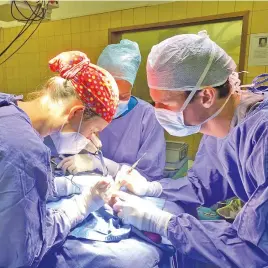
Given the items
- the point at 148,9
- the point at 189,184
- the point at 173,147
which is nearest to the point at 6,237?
the point at 189,184

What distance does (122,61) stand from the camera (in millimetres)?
2084

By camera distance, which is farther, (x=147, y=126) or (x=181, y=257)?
(x=147, y=126)

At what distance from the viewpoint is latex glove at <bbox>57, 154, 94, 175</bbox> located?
5.96 feet

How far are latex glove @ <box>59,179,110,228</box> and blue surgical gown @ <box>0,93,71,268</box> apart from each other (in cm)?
25

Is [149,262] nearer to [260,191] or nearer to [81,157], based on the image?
[260,191]

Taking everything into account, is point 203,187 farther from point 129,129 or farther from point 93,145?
point 129,129

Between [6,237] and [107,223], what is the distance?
51 cm

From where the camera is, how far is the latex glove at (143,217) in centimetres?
125

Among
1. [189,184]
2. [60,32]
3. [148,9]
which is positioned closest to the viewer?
[189,184]

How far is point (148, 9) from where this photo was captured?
3.35m

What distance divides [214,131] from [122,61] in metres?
1.02

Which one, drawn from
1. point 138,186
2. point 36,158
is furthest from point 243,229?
point 36,158

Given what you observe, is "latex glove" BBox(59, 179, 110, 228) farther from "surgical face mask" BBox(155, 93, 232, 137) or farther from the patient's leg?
"surgical face mask" BBox(155, 93, 232, 137)

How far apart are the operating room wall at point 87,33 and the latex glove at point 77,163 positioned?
93cm
